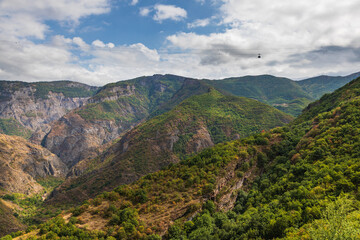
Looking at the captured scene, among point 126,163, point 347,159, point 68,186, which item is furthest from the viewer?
point 68,186

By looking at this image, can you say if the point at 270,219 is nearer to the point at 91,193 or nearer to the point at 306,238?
the point at 306,238

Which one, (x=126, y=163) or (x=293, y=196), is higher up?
(x=293, y=196)

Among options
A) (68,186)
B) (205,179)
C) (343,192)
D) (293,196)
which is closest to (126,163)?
(68,186)

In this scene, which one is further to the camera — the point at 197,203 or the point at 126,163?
the point at 126,163

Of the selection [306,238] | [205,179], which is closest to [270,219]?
[306,238]

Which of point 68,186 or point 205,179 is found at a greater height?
point 205,179

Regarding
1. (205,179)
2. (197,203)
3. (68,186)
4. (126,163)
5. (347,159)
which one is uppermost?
(347,159)

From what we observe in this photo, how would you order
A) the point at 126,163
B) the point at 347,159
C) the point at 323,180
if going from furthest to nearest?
the point at 126,163 → the point at 347,159 → the point at 323,180

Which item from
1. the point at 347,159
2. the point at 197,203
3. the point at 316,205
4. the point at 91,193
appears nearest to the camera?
the point at 316,205

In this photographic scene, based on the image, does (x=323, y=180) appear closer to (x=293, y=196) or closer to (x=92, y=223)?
(x=293, y=196)
